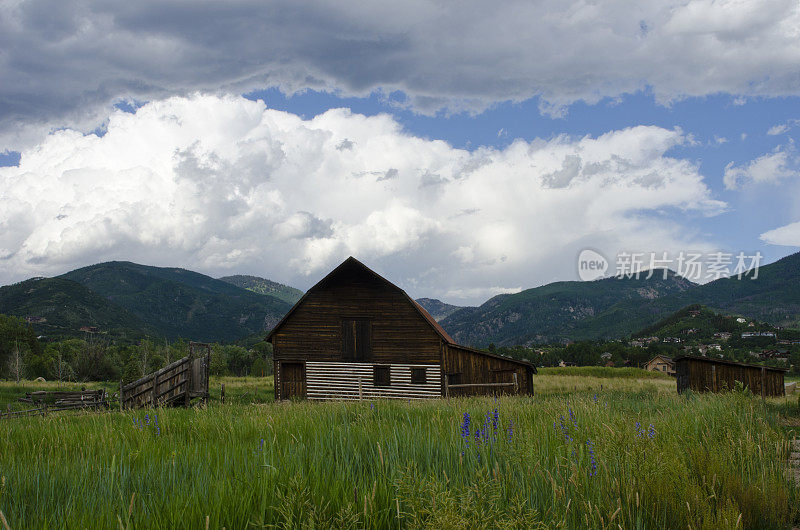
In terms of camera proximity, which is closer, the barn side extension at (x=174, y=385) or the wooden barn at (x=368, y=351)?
the barn side extension at (x=174, y=385)

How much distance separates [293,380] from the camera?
32.8 metres

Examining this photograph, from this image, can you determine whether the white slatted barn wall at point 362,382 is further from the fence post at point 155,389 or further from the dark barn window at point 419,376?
the fence post at point 155,389

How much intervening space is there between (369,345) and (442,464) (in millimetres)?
28460

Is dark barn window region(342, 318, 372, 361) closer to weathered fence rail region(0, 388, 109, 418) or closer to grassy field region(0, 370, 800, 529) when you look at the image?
weathered fence rail region(0, 388, 109, 418)

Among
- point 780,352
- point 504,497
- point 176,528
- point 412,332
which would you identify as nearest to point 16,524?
point 176,528

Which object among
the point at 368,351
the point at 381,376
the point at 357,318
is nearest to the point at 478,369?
the point at 381,376

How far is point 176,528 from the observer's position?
7.67 ft

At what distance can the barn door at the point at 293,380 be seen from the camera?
32.5m

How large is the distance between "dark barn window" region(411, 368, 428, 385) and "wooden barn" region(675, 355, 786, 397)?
17.3 metres

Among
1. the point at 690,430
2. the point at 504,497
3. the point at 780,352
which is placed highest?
the point at 504,497

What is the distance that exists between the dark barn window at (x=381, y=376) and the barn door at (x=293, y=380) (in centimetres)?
487

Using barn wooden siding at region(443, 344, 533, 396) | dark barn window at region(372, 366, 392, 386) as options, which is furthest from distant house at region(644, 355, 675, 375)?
dark barn window at region(372, 366, 392, 386)

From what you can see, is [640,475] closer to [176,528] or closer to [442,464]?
[442,464]

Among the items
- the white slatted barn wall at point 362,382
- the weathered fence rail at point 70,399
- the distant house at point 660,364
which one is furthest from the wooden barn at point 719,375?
the distant house at point 660,364
